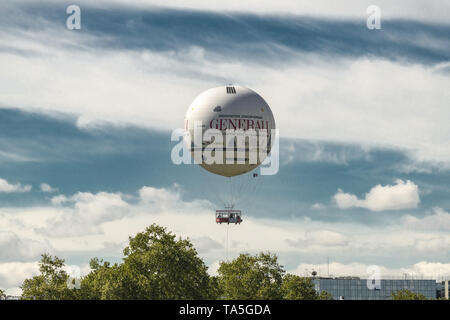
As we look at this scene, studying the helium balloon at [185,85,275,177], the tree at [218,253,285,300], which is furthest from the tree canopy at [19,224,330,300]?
the helium balloon at [185,85,275,177]

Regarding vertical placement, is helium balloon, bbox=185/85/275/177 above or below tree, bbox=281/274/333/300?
above

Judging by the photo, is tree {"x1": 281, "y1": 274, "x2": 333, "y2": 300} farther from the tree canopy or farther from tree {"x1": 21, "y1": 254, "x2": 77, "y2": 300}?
tree {"x1": 21, "y1": 254, "x2": 77, "y2": 300}

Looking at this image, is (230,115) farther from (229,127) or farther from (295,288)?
(295,288)

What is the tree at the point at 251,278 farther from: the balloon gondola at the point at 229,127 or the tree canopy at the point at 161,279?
the balloon gondola at the point at 229,127

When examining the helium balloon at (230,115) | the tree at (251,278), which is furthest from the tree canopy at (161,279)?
the helium balloon at (230,115)

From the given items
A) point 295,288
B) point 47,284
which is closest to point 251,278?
point 295,288
